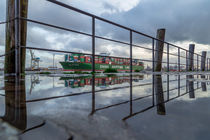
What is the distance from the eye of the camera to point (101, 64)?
10062mm

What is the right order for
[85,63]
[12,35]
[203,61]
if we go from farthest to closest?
1. [85,63]
2. [203,61]
3. [12,35]

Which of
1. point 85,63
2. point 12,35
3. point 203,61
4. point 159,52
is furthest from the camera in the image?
point 85,63

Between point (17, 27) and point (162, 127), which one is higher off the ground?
point (17, 27)

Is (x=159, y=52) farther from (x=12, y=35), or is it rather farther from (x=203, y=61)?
(x=203, y=61)

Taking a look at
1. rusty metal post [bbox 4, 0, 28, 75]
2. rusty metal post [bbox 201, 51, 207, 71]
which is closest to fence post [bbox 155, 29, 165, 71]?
rusty metal post [bbox 4, 0, 28, 75]

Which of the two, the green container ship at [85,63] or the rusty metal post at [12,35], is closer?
the rusty metal post at [12,35]

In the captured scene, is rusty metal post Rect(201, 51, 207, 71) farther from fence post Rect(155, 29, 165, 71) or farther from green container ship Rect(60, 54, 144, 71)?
fence post Rect(155, 29, 165, 71)

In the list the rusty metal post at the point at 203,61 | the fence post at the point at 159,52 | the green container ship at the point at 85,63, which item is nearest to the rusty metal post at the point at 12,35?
the fence post at the point at 159,52

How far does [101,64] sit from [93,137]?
32.4 ft

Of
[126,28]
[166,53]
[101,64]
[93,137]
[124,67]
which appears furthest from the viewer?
[124,67]

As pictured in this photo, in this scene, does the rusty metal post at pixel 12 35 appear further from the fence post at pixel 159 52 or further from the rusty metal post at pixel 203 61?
the rusty metal post at pixel 203 61

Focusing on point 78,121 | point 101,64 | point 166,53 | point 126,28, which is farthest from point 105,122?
point 101,64

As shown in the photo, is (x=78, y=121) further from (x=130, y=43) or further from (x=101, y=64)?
(x=101, y=64)

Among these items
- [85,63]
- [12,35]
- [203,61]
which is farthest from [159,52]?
[85,63]
